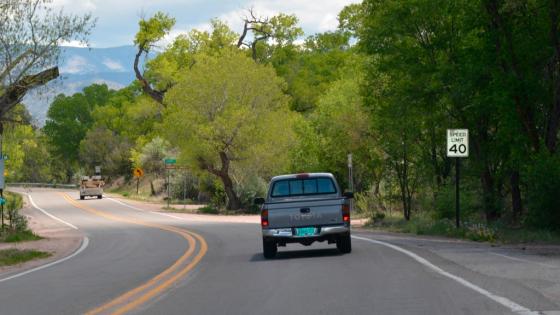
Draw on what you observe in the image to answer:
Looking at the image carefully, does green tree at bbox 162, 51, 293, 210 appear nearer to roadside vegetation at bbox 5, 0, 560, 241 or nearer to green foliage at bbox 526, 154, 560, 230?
roadside vegetation at bbox 5, 0, 560, 241

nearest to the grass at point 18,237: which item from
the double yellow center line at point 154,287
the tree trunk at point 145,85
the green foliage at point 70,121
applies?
the double yellow center line at point 154,287

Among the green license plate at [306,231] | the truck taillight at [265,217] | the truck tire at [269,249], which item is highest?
the truck taillight at [265,217]

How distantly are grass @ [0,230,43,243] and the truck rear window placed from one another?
608 inches

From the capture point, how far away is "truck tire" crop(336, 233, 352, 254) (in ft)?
62.6

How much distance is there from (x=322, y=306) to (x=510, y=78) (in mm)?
15512

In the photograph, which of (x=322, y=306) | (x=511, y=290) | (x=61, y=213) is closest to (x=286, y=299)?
(x=322, y=306)

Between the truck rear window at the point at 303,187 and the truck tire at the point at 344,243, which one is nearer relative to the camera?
the truck tire at the point at 344,243

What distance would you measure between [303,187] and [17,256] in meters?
8.89

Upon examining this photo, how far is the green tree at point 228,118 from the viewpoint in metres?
54.4

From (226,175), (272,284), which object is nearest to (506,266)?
(272,284)

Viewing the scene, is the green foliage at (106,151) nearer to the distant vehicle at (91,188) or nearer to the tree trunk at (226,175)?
the distant vehicle at (91,188)

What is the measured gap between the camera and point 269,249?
1908 centimetres

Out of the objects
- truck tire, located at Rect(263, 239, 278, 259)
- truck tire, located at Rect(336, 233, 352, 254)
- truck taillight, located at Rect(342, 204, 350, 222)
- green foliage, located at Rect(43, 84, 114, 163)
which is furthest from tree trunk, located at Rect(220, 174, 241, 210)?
green foliage, located at Rect(43, 84, 114, 163)

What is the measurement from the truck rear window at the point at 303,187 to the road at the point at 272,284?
4.82ft
